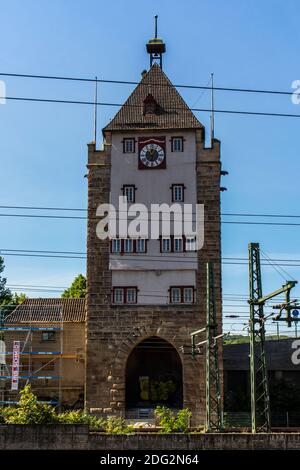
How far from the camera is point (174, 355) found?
5378cm

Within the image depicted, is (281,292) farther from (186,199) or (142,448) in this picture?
(186,199)

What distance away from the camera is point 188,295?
4981cm

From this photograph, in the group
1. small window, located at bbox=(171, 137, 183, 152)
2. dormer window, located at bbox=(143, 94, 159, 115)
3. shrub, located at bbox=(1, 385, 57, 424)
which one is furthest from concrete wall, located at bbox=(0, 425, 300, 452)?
dormer window, located at bbox=(143, 94, 159, 115)

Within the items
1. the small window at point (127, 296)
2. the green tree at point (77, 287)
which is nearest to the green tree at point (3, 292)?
the green tree at point (77, 287)

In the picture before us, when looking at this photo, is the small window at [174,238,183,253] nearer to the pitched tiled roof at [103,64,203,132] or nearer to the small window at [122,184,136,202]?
the small window at [122,184,136,202]

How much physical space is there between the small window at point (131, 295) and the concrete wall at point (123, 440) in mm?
16175

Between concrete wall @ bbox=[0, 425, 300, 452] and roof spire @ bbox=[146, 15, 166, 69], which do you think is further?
roof spire @ bbox=[146, 15, 166, 69]

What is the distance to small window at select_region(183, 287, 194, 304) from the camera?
49737 millimetres

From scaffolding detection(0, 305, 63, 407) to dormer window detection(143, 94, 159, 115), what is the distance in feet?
51.9

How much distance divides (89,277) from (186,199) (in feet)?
A: 27.0

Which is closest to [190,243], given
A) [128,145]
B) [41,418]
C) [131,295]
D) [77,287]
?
[131,295]

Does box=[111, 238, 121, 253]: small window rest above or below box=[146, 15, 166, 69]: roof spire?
below

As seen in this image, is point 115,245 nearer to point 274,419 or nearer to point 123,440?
point 274,419

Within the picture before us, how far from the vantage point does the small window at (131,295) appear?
4997cm
